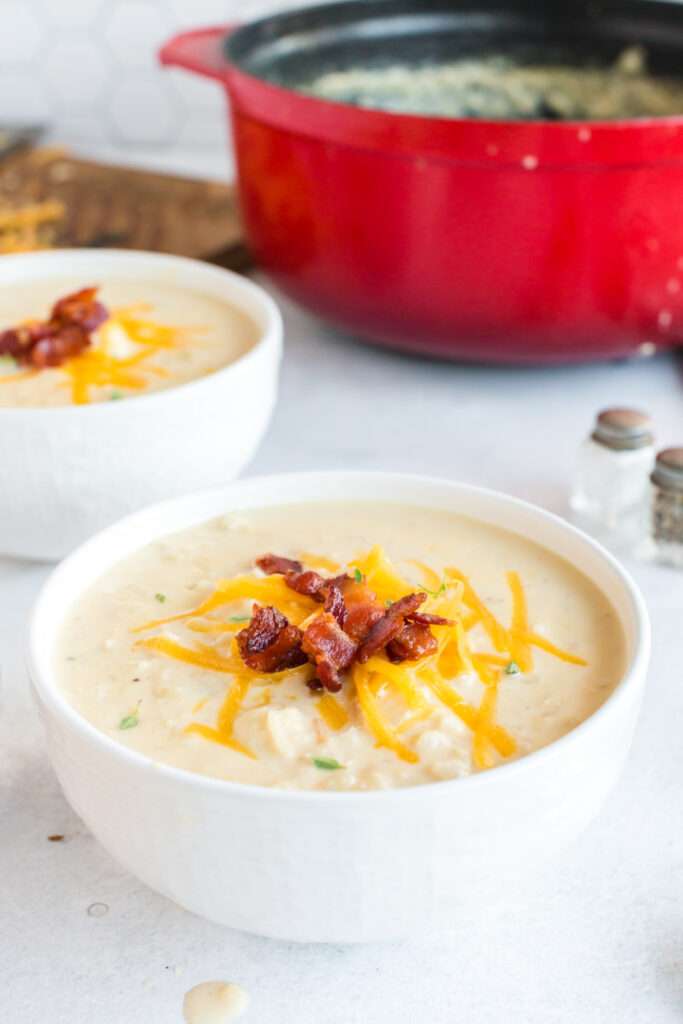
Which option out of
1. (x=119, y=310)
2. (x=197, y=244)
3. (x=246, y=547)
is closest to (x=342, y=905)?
(x=246, y=547)

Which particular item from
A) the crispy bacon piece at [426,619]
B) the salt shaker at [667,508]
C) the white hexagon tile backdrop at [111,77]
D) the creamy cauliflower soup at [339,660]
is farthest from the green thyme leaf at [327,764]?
the white hexagon tile backdrop at [111,77]

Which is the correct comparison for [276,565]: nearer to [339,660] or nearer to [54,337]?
[339,660]

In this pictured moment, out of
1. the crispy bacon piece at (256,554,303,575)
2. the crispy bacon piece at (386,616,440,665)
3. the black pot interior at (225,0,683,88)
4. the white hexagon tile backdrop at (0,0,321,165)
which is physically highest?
the black pot interior at (225,0,683,88)

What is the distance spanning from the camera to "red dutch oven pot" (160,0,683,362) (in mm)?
1417

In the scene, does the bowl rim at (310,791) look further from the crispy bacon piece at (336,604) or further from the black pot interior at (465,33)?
the black pot interior at (465,33)

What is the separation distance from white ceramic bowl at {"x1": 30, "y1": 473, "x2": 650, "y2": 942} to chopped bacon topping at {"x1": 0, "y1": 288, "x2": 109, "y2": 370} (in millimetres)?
537

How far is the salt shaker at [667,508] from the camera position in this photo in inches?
51.4

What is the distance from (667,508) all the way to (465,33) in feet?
3.10

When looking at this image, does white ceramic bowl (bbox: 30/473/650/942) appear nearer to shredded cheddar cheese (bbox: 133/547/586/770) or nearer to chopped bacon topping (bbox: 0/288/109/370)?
shredded cheddar cheese (bbox: 133/547/586/770)

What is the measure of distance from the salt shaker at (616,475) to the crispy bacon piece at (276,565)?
519mm

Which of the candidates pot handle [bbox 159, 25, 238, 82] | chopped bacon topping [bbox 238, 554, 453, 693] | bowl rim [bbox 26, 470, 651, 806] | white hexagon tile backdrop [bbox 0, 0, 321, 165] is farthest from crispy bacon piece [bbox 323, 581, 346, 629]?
white hexagon tile backdrop [bbox 0, 0, 321, 165]

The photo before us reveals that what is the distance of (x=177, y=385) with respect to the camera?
1.33 meters

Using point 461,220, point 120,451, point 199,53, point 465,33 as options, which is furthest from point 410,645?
point 465,33

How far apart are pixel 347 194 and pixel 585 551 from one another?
0.68 metres
